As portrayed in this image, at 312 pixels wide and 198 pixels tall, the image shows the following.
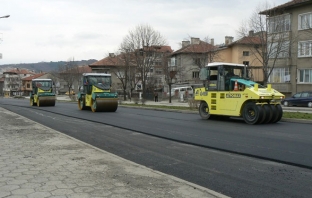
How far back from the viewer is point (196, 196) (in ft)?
16.9

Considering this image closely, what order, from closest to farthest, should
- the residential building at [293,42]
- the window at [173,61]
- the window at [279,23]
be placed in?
the residential building at [293,42] < the window at [279,23] < the window at [173,61]

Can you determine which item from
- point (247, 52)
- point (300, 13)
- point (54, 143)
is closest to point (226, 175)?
point (54, 143)

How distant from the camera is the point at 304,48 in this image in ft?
120

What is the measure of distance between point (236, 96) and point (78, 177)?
12.2 metres

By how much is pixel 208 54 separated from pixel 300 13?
1248 centimetres

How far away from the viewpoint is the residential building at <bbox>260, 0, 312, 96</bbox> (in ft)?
119

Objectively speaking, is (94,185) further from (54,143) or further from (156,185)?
(54,143)

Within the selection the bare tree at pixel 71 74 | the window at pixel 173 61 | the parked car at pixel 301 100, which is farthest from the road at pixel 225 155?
the bare tree at pixel 71 74

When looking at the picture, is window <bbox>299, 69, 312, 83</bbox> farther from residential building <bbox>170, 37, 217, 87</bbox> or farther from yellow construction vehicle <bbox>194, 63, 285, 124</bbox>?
residential building <bbox>170, 37, 217, 87</bbox>

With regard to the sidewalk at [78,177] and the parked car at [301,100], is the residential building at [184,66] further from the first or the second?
the sidewalk at [78,177]

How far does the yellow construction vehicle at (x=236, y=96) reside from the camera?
53.4ft

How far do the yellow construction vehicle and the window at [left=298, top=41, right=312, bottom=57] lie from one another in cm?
2087

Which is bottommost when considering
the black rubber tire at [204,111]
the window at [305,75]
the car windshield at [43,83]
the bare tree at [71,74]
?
the black rubber tire at [204,111]

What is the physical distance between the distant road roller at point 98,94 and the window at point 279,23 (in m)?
20.8
